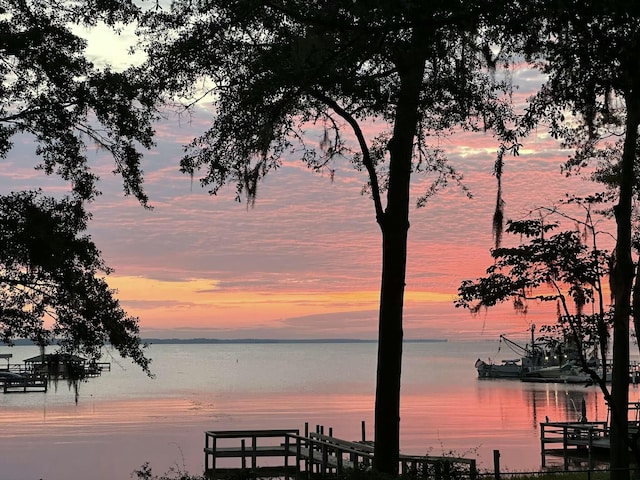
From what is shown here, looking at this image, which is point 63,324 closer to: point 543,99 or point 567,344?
point 543,99

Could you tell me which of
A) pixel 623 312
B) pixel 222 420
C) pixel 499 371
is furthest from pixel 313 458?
pixel 499 371

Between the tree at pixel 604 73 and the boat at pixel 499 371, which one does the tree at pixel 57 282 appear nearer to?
the tree at pixel 604 73

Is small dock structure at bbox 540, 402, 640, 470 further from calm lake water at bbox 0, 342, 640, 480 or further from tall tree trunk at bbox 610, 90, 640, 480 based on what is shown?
tall tree trunk at bbox 610, 90, 640, 480

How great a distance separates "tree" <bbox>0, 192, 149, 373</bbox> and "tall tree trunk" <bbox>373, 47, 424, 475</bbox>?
4.76 m

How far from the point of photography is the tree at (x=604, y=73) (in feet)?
32.2

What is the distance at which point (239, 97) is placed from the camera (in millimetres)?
16141

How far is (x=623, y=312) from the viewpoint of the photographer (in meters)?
17.9

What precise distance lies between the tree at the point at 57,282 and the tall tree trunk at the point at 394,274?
15.6 ft

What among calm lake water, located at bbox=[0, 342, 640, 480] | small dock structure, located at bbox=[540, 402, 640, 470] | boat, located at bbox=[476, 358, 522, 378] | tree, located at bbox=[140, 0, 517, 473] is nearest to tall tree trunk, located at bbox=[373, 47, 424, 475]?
→ tree, located at bbox=[140, 0, 517, 473]

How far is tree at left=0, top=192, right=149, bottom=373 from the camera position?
15.7 meters

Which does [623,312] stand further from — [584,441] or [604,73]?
[584,441]

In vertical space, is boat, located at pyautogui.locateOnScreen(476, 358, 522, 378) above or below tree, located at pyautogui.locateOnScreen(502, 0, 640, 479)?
below

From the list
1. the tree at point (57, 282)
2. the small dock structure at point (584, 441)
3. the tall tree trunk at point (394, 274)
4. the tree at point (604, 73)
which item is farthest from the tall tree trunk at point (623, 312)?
the small dock structure at point (584, 441)

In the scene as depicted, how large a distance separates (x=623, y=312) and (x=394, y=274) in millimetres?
5013
